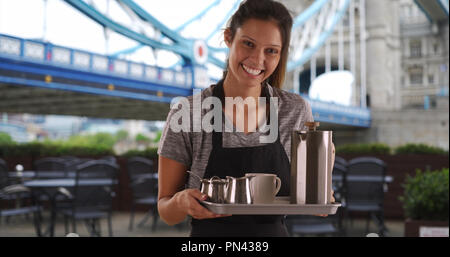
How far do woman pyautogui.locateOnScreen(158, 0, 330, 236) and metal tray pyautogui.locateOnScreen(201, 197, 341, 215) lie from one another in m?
0.13

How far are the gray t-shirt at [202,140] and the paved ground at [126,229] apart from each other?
4158 mm

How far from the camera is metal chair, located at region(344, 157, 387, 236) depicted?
484 cm

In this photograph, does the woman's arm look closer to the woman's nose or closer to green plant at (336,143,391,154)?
the woman's nose

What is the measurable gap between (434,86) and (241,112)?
144 ft

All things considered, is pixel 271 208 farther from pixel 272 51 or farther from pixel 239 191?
pixel 272 51

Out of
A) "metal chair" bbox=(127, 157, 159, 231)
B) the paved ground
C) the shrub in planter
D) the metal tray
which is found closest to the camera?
the metal tray

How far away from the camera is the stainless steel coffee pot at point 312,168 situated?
0.98 metres

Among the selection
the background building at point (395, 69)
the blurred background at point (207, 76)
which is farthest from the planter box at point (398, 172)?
the background building at point (395, 69)

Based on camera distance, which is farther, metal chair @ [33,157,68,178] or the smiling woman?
metal chair @ [33,157,68,178]

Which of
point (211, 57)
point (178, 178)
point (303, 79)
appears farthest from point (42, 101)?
point (303, 79)

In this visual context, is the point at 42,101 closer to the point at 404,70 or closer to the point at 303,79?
the point at 303,79

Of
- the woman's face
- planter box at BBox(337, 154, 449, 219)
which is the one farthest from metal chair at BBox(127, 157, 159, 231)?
the woman's face

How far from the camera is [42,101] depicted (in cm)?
1572

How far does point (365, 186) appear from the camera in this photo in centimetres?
492
